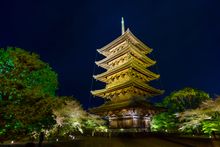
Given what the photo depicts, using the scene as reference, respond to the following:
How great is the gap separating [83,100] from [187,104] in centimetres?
8035

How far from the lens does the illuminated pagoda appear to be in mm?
22562

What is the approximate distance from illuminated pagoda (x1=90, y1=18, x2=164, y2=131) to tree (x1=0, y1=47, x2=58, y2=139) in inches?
538

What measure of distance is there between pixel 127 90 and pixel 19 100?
56.6 ft

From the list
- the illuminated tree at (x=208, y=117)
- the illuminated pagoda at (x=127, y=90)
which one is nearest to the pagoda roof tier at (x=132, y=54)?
the illuminated pagoda at (x=127, y=90)

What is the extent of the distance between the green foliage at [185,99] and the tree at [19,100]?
26931mm

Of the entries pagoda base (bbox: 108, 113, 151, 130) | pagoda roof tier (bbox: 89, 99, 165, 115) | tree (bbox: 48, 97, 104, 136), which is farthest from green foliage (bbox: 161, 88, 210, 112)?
tree (bbox: 48, 97, 104, 136)

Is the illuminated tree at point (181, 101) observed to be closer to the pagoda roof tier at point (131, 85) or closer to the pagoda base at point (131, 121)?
the pagoda roof tier at point (131, 85)

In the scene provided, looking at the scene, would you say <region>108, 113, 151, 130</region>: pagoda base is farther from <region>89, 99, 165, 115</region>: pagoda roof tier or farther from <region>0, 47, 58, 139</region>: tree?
<region>0, 47, 58, 139</region>: tree

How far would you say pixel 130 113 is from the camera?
74.4ft

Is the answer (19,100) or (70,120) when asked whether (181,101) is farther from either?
(19,100)

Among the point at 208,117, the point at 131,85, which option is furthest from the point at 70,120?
the point at 208,117

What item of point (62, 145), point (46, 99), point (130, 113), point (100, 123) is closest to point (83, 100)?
point (100, 123)

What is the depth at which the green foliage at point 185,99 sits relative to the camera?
104ft

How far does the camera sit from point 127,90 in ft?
79.8
